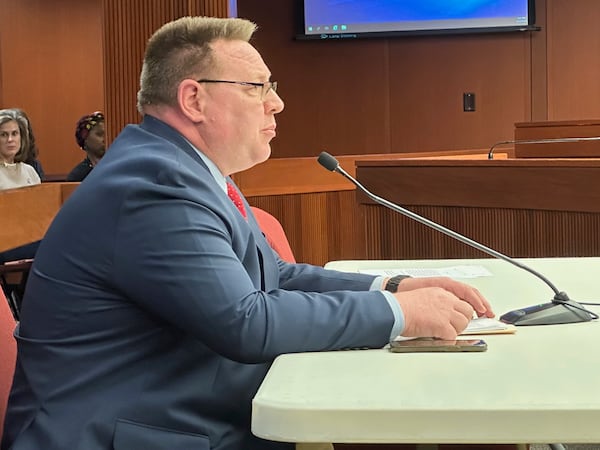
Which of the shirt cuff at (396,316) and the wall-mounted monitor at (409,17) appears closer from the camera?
the shirt cuff at (396,316)

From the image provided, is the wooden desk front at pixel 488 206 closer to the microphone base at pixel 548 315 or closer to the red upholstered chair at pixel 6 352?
the microphone base at pixel 548 315

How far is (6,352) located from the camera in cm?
150

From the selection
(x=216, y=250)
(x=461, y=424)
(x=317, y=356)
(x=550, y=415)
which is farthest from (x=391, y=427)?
(x=216, y=250)

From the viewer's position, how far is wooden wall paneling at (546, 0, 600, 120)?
6.89 metres

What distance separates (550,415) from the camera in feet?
3.35

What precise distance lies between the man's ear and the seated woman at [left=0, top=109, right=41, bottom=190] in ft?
12.9

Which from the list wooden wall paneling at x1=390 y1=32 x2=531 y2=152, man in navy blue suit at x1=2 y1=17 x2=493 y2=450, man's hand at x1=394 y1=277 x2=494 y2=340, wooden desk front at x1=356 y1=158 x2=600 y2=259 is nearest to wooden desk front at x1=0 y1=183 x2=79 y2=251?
wooden desk front at x1=356 y1=158 x2=600 y2=259

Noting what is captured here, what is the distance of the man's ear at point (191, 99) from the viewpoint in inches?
62.7

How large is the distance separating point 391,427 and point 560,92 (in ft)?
20.9

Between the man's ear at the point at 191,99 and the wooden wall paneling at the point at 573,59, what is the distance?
5795 mm

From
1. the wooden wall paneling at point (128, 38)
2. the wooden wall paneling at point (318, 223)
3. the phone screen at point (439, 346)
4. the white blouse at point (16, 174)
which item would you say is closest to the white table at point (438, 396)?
the phone screen at point (439, 346)

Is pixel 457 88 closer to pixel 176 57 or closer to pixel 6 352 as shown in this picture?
pixel 176 57

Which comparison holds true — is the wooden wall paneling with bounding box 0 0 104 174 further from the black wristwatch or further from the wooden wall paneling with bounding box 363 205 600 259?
the black wristwatch

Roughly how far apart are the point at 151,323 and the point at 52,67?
23.5ft
